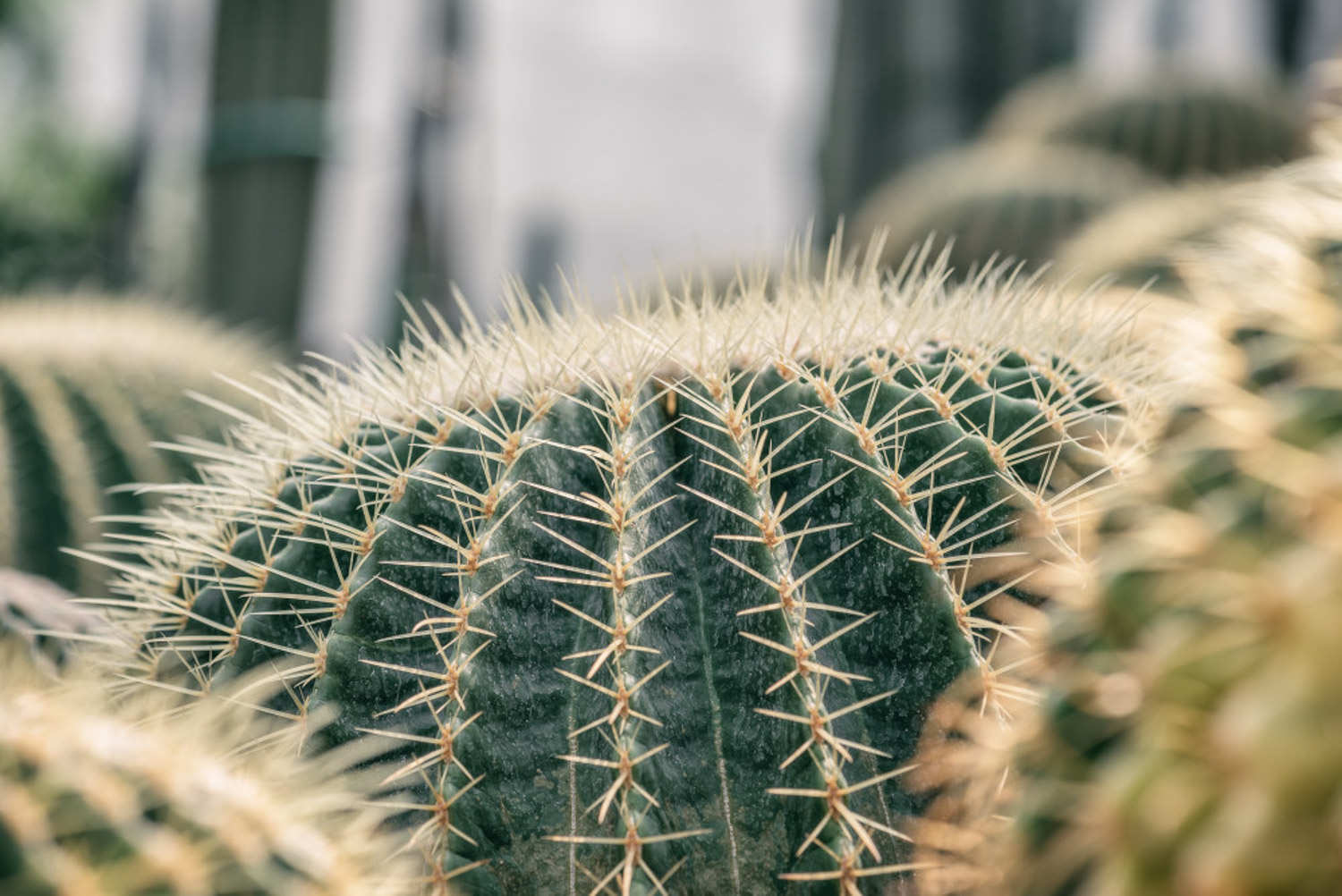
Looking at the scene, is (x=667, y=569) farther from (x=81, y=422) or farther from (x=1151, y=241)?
(x=1151, y=241)

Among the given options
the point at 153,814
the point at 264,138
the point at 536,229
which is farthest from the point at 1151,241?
the point at 536,229

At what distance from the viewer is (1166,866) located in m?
0.59

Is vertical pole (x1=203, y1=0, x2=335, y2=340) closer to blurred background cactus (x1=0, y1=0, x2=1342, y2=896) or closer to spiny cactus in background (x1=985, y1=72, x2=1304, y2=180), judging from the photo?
blurred background cactus (x1=0, y1=0, x2=1342, y2=896)

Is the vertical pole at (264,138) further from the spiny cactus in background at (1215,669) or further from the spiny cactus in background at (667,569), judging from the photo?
the spiny cactus in background at (1215,669)

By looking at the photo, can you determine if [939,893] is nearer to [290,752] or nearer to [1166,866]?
[1166,866]

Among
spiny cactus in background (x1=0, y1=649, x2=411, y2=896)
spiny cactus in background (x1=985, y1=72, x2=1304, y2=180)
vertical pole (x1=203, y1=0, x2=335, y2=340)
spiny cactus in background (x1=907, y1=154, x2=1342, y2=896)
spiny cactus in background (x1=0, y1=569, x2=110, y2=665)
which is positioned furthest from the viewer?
vertical pole (x1=203, y1=0, x2=335, y2=340)

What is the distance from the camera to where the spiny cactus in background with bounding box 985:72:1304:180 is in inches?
154

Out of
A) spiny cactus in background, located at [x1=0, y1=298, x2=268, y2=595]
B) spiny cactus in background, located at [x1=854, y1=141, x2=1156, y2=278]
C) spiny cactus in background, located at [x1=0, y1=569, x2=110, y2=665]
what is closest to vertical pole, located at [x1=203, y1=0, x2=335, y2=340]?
spiny cactus in background, located at [x1=0, y1=298, x2=268, y2=595]

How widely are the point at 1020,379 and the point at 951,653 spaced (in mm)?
342

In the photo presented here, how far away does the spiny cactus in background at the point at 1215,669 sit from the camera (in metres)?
0.55

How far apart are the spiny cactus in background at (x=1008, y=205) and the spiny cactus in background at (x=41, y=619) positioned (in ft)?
7.07

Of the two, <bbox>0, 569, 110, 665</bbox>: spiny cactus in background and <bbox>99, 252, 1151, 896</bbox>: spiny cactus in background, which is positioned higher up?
<bbox>99, 252, 1151, 896</bbox>: spiny cactus in background

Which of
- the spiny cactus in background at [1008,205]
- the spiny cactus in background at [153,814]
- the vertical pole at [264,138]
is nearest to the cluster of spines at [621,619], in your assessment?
the spiny cactus in background at [153,814]

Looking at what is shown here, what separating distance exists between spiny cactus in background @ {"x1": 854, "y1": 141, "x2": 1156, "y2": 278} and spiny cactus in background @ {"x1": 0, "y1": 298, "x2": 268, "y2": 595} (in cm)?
181
